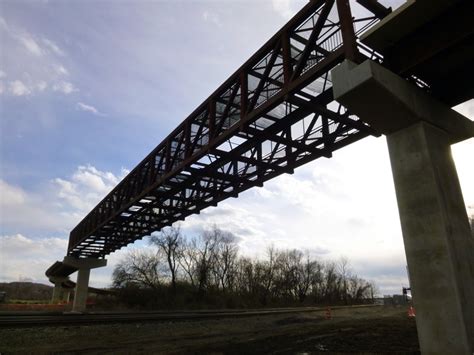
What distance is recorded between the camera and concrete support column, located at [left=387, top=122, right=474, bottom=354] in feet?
22.1

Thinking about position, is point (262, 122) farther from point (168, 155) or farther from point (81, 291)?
point (81, 291)

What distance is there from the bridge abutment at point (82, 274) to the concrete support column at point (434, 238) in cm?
3668

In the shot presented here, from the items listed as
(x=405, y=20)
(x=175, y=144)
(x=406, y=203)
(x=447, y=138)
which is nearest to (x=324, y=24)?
(x=405, y=20)

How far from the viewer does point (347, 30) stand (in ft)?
28.8

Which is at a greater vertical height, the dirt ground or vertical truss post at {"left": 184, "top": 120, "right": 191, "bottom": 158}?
vertical truss post at {"left": 184, "top": 120, "right": 191, "bottom": 158}

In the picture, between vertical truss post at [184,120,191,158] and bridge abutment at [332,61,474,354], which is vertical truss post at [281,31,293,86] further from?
vertical truss post at [184,120,191,158]

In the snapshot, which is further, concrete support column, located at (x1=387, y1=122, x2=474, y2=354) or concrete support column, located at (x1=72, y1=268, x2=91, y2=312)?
concrete support column, located at (x1=72, y1=268, x2=91, y2=312)

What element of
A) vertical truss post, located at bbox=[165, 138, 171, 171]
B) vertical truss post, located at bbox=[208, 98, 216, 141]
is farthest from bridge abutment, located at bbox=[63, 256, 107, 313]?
vertical truss post, located at bbox=[208, 98, 216, 141]

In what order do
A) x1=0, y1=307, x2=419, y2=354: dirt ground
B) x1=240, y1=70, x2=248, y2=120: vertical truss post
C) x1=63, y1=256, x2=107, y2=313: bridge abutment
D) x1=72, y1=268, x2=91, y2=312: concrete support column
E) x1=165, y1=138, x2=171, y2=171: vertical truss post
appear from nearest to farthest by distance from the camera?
x1=0, y1=307, x2=419, y2=354: dirt ground < x1=240, y1=70, x2=248, y2=120: vertical truss post < x1=165, y1=138, x2=171, y2=171: vertical truss post < x1=72, y1=268, x2=91, y2=312: concrete support column < x1=63, y1=256, x2=107, y2=313: bridge abutment

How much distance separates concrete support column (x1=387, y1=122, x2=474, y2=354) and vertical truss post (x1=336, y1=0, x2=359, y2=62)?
216cm

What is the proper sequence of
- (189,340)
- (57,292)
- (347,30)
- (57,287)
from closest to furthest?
(347,30), (189,340), (57,292), (57,287)

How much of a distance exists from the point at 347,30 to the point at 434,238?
5.26 meters

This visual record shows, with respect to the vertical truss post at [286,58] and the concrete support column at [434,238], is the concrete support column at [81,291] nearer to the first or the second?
the vertical truss post at [286,58]

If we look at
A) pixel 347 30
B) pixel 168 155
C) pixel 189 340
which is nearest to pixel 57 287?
pixel 168 155
